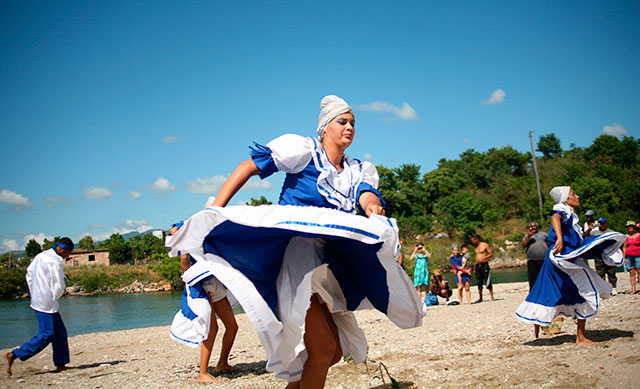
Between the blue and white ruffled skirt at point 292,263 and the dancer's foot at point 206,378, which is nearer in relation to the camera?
the blue and white ruffled skirt at point 292,263

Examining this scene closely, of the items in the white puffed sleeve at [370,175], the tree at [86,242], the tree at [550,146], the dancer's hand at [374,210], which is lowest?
the dancer's hand at [374,210]

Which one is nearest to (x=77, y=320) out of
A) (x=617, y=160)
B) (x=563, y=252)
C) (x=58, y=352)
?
(x=58, y=352)

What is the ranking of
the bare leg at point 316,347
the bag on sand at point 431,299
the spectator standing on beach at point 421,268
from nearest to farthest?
1. the bare leg at point 316,347
2. the spectator standing on beach at point 421,268
3. the bag on sand at point 431,299

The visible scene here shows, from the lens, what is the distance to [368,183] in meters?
3.49

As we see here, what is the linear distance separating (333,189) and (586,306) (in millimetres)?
4749

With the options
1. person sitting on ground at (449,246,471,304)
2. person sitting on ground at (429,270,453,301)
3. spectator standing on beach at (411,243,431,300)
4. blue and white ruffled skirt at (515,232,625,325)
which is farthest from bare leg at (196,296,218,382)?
person sitting on ground at (429,270,453,301)

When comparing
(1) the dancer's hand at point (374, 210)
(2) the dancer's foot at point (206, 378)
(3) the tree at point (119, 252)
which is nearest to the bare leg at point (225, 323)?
(2) the dancer's foot at point (206, 378)

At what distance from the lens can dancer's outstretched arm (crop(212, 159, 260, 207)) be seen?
3047mm

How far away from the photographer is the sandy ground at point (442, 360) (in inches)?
187

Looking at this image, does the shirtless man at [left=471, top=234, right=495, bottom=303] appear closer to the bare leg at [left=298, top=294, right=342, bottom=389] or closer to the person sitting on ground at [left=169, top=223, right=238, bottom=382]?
the person sitting on ground at [left=169, top=223, right=238, bottom=382]

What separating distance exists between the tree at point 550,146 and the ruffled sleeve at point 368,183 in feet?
349

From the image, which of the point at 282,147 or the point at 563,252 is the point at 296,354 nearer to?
the point at 282,147

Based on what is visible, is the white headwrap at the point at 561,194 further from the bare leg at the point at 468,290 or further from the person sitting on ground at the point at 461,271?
the bare leg at the point at 468,290

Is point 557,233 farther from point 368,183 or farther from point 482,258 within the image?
point 482,258
